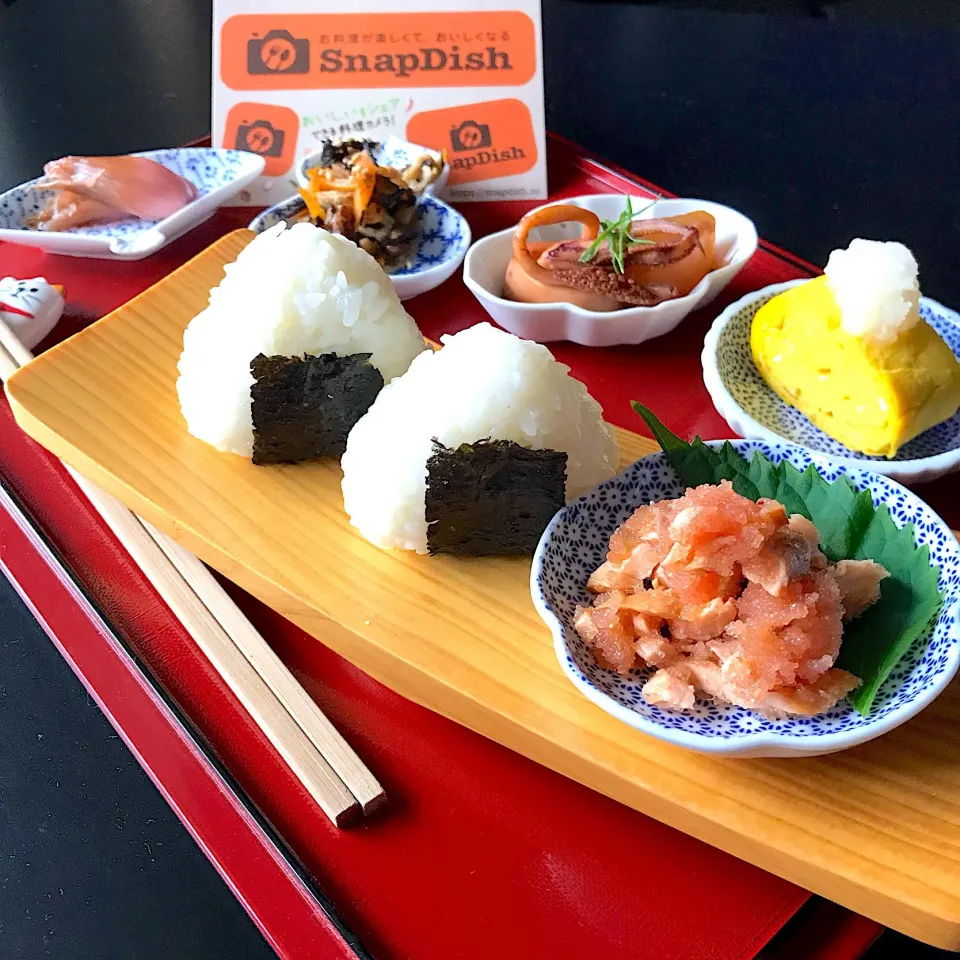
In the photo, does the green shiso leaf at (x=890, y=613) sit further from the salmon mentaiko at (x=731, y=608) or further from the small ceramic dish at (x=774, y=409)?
the small ceramic dish at (x=774, y=409)

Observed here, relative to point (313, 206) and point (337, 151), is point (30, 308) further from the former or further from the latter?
point (337, 151)

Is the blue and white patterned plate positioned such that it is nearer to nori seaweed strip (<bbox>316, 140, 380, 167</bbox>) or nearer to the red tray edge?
the red tray edge

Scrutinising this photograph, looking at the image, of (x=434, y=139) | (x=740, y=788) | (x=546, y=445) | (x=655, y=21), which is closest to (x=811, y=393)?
(x=546, y=445)

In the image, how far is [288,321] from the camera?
1.74 meters

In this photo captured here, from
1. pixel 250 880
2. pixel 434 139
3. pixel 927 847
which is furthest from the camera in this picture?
pixel 434 139

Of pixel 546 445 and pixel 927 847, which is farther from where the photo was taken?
pixel 546 445

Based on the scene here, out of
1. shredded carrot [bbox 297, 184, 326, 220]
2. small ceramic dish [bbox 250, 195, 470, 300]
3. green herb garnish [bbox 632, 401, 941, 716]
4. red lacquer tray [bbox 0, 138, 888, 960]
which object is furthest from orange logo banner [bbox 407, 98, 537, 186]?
red lacquer tray [bbox 0, 138, 888, 960]

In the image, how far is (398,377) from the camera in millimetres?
1766

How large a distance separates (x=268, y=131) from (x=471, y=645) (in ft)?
6.52

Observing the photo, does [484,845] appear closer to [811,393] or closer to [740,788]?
[740,788]

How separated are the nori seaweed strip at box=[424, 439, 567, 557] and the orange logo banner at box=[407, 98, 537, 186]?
1.57 meters

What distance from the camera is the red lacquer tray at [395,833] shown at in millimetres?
1322

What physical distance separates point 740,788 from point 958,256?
2.24m

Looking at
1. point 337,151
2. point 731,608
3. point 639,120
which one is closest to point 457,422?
point 731,608
